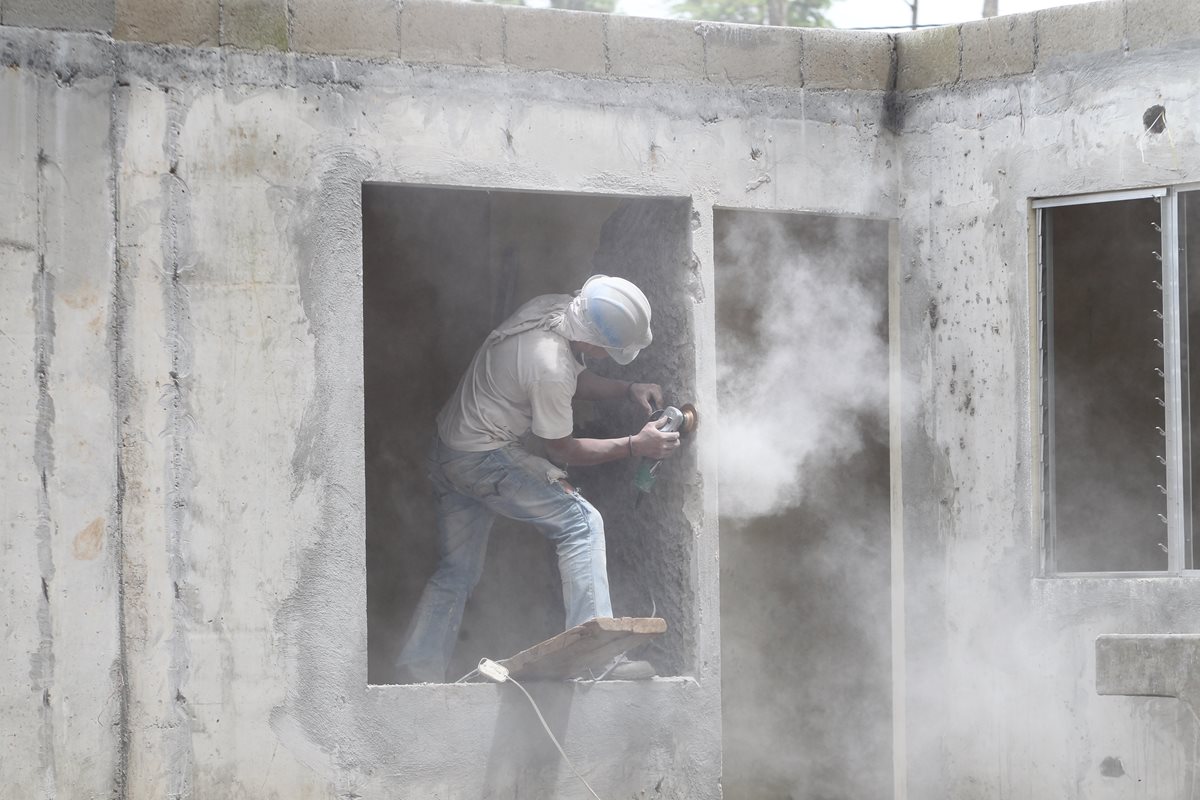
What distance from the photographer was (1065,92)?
6098 mm

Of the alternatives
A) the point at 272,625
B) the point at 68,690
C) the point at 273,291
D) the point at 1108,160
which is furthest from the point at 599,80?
the point at 68,690

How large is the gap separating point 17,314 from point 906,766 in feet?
13.6

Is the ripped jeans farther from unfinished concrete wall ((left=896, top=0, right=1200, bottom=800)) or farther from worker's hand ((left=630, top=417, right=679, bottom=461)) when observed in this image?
unfinished concrete wall ((left=896, top=0, right=1200, bottom=800))

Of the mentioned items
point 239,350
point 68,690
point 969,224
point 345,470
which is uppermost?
point 969,224

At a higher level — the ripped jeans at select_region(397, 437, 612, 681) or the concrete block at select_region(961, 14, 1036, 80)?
the concrete block at select_region(961, 14, 1036, 80)

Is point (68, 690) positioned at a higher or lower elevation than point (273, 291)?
lower

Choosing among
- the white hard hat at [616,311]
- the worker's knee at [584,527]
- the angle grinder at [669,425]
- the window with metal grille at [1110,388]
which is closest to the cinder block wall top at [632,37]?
the white hard hat at [616,311]

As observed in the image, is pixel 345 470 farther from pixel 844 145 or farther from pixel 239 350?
pixel 844 145

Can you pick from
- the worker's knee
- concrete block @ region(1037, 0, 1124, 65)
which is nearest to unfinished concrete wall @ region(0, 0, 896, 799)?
the worker's knee

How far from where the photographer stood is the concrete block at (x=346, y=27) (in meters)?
5.52

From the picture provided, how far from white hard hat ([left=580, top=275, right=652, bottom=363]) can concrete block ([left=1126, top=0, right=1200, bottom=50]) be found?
7.47 feet

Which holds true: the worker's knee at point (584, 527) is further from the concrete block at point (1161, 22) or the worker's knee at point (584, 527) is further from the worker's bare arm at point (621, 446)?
the concrete block at point (1161, 22)

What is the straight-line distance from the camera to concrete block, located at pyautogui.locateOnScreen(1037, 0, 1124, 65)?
5973 mm

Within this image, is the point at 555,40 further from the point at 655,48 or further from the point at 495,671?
the point at 495,671
